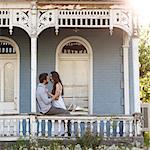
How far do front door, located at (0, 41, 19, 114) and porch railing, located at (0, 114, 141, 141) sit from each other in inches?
70.2

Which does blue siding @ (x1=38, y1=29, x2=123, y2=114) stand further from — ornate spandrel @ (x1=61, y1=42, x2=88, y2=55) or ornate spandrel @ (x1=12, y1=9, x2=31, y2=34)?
ornate spandrel @ (x1=12, y1=9, x2=31, y2=34)

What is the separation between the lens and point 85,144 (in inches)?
415

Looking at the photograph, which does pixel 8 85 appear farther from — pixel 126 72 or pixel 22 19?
pixel 126 72

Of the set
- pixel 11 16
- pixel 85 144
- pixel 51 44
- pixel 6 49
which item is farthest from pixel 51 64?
pixel 85 144

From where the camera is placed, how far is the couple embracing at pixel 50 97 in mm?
12828

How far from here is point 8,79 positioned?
1498 cm

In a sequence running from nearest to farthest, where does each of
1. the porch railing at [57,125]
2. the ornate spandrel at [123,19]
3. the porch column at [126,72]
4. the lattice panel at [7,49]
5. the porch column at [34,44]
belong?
the porch railing at [57,125], the porch column at [34,44], the ornate spandrel at [123,19], the porch column at [126,72], the lattice panel at [7,49]

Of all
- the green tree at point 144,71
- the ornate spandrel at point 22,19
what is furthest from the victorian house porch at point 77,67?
the green tree at point 144,71

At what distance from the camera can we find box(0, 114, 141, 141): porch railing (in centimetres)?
1262

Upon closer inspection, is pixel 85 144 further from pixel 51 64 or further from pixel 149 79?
pixel 149 79

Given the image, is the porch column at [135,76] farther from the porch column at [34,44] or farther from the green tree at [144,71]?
the green tree at [144,71]

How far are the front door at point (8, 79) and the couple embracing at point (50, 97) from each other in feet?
6.81

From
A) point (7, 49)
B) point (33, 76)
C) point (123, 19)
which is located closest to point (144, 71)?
point (7, 49)

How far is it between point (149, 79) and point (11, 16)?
1599cm
